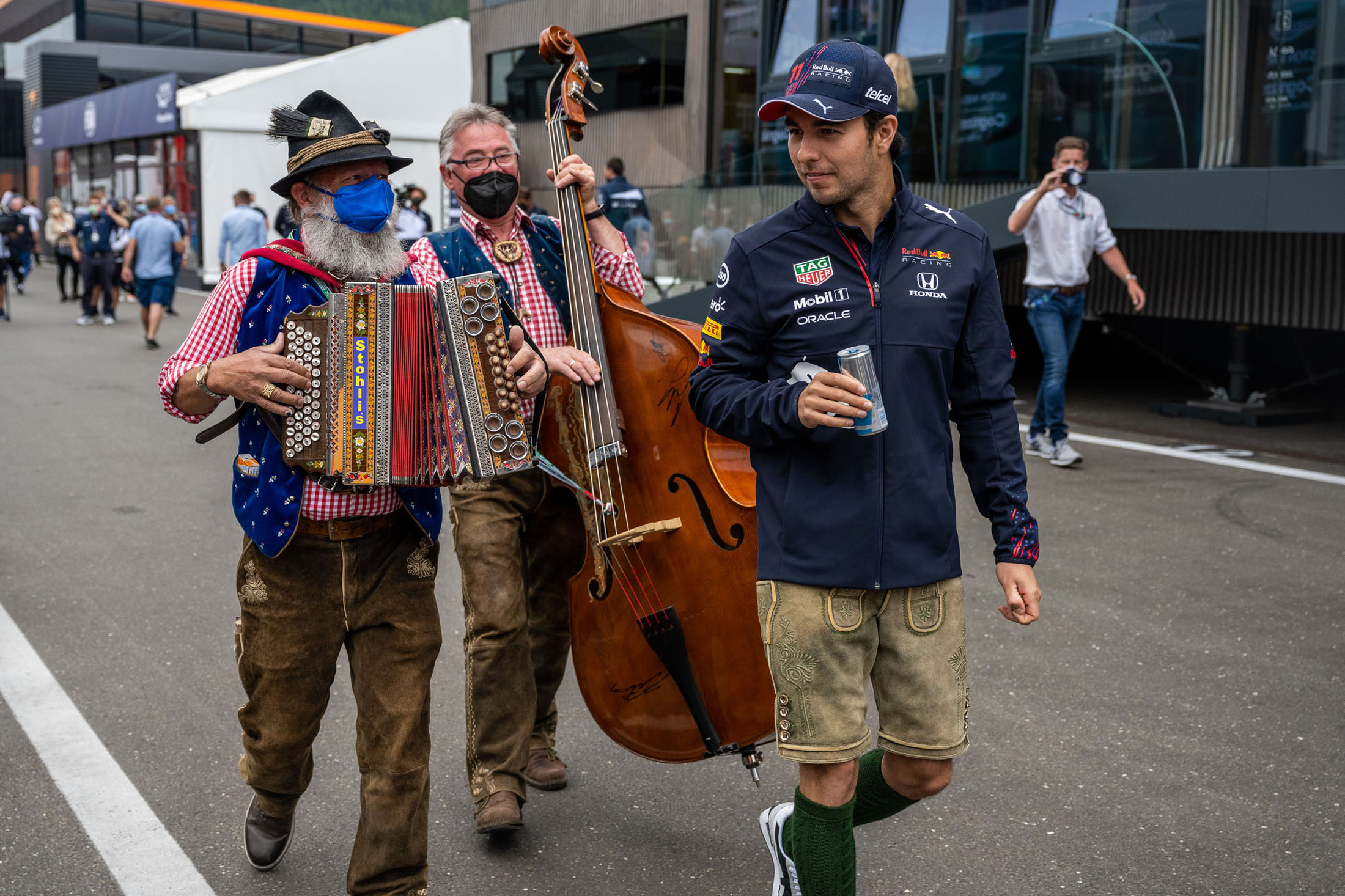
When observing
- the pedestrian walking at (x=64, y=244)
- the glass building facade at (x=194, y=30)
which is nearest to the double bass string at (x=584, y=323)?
the pedestrian walking at (x=64, y=244)

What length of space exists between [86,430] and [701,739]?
841cm

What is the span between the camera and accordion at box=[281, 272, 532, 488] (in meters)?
2.92

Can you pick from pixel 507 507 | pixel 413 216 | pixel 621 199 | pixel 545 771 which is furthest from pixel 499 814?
pixel 413 216

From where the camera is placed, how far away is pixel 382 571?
10.5 feet

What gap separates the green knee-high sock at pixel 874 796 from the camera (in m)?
2.92

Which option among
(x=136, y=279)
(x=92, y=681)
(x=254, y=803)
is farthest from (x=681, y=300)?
(x=254, y=803)

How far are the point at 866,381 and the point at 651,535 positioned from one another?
40.7 inches

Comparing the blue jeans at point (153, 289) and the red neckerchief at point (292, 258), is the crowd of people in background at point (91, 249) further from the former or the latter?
the red neckerchief at point (292, 258)

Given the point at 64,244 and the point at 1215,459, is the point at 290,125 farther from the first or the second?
the point at 64,244

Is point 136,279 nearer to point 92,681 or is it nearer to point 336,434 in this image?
point 92,681

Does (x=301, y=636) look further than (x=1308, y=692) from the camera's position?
No

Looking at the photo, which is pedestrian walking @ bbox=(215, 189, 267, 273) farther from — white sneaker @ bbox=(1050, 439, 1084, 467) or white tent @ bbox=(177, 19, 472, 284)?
white sneaker @ bbox=(1050, 439, 1084, 467)

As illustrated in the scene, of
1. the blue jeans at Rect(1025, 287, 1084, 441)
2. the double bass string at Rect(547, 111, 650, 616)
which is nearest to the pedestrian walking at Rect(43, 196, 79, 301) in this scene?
the blue jeans at Rect(1025, 287, 1084, 441)

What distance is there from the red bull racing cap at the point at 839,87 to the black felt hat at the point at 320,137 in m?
0.96
